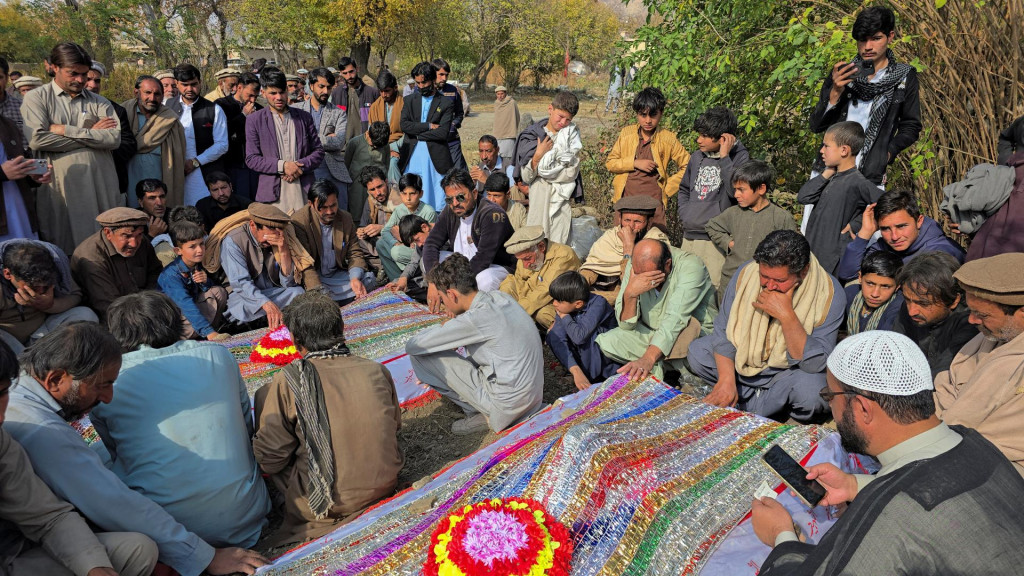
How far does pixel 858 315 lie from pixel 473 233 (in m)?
3.38

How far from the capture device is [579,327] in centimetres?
477

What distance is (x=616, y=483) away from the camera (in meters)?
2.89

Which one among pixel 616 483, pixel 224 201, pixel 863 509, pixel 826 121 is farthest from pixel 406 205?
pixel 863 509

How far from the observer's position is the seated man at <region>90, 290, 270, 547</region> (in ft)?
9.53

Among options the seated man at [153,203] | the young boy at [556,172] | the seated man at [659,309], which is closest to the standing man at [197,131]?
the seated man at [153,203]

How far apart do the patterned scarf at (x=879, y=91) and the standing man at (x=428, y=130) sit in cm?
→ 454

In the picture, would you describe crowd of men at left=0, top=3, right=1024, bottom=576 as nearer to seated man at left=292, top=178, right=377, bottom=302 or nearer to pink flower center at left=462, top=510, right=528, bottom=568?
seated man at left=292, top=178, right=377, bottom=302

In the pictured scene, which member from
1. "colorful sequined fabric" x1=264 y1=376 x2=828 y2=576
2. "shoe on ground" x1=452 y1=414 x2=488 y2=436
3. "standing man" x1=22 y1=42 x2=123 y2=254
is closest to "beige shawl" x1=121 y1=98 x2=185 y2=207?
"standing man" x1=22 y1=42 x2=123 y2=254

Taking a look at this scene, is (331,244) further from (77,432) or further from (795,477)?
(795,477)

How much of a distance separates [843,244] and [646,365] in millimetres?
1917

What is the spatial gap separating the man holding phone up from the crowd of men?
0.08 ft

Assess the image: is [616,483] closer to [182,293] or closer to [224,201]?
[182,293]

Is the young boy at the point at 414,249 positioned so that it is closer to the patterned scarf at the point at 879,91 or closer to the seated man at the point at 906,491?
the patterned scarf at the point at 879,91

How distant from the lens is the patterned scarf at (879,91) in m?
4.91
